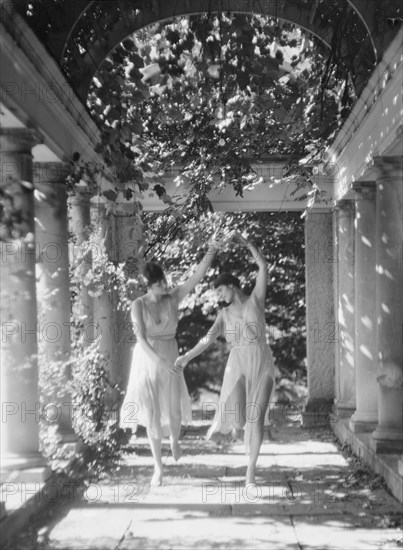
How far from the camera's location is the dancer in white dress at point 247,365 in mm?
8219

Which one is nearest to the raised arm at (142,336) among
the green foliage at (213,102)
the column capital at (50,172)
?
the column capital at (50,172)

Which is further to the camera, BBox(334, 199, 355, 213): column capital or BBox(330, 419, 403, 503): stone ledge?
BBox(334, 199, 355, 213): column capital

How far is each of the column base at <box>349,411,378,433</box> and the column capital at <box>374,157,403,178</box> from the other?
319cm

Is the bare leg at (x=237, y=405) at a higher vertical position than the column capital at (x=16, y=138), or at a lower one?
lower

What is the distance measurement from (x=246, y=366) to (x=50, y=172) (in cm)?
278

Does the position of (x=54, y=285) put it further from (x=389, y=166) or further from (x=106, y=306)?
(x=389, y=166)

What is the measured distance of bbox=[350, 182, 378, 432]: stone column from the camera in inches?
405

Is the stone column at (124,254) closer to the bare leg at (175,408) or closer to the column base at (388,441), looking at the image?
the bare leg at (175,408)

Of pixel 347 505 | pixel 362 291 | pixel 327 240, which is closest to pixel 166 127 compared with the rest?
pixel 327 240

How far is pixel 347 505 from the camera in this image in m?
7.46

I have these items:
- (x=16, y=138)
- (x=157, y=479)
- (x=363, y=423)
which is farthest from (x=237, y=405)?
(x=16, y=138)

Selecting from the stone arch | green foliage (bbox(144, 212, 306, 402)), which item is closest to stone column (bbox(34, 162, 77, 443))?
the stone arch

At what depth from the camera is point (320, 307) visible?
1320 centimetres

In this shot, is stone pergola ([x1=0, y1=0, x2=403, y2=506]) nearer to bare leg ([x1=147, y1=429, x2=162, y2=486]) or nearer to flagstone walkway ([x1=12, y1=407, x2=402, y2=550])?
flagstone walkway ([x1=12, y1=407, x2=402, y2=550])
